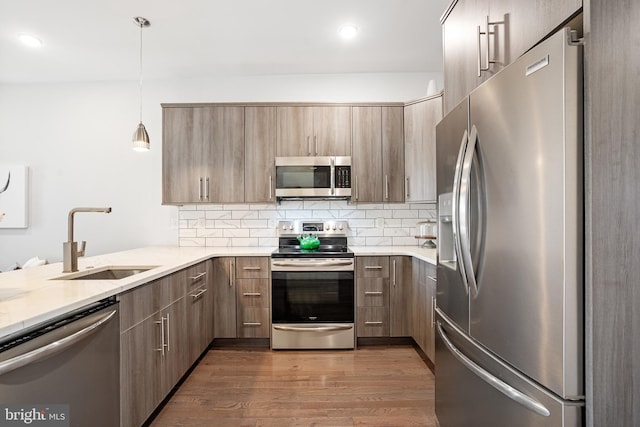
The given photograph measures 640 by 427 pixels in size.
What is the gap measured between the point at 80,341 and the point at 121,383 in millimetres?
398

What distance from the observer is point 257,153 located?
3342 mm

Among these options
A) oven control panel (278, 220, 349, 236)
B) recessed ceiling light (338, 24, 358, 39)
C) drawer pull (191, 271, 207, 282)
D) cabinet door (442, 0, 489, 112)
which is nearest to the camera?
cabinet door (442, 0, 489, 112)

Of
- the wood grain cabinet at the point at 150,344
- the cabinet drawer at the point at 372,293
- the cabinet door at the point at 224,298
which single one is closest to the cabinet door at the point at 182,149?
the cabinet door at the point at 224,298

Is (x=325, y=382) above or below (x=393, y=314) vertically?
below

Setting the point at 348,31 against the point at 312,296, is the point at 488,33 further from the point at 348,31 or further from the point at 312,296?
the point at 312,296

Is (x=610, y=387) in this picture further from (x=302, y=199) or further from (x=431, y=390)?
(x=302, y=199)

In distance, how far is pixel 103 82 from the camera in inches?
147

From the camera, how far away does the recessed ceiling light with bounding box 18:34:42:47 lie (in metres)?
2.88

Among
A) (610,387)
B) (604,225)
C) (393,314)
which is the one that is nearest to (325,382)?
(393,314)

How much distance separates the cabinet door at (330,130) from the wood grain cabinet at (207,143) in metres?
0.74

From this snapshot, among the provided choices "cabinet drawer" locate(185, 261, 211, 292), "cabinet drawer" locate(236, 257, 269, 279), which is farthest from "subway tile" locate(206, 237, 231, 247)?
"cabinet drawer" locate(185, 261, 211, 292)

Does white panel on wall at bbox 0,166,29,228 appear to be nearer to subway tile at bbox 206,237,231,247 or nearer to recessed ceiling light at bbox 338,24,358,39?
subway tile at bbox 206,237,231,247

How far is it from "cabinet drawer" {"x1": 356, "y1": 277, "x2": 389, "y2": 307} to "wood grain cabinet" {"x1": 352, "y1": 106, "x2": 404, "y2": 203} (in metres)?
0.83

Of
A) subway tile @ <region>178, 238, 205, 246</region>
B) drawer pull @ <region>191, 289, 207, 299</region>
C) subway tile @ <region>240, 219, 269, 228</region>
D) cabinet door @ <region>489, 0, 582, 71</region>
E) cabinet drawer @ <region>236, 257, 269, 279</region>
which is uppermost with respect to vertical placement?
cabinet door @ <region>489, 0, 582, 71</region>
